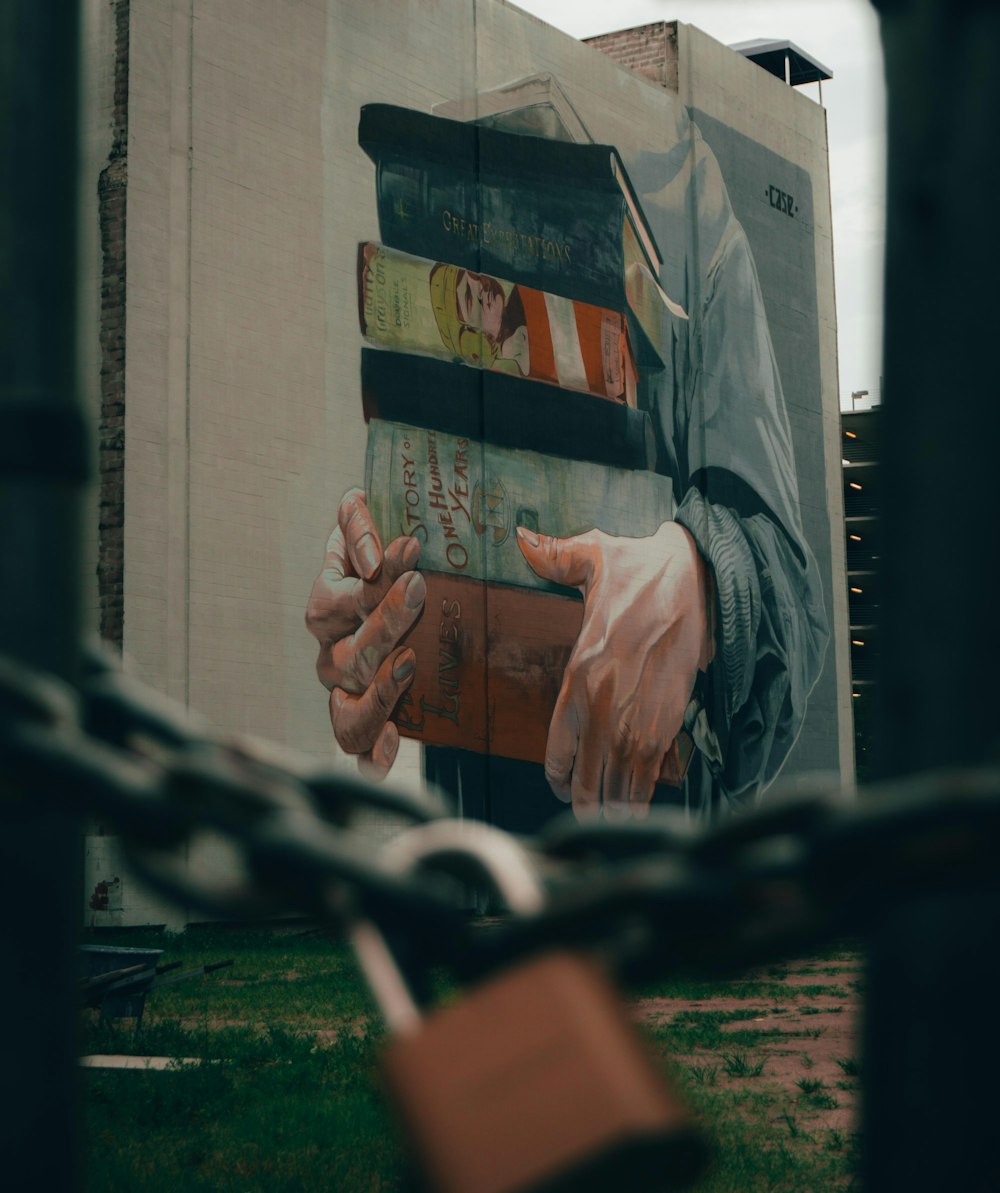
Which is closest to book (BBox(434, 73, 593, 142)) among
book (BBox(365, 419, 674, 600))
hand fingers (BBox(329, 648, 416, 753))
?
book (BBox(365, 419, 674, 600))

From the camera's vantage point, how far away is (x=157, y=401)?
2200 centimetres

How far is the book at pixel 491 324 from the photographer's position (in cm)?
2511

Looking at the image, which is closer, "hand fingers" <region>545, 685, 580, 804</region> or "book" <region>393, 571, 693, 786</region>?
"book" <region>393, 571, 693, 786</region>

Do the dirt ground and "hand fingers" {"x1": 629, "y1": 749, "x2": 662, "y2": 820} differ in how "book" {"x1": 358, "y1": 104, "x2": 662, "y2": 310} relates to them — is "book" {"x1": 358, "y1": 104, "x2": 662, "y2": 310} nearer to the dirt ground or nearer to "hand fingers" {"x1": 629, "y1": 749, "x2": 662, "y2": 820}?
"hand fingers" {"x1": 629, "y1": 749, "x2": 662, "y2": 820}

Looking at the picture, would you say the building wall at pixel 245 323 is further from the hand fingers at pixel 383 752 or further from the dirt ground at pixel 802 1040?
the dirt ground at pixel 802 1040

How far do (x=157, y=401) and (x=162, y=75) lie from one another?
4.63m

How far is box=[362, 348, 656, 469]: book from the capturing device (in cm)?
2498

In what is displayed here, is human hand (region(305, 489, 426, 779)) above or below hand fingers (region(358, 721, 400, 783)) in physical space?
above

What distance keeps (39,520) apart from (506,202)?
27.1m

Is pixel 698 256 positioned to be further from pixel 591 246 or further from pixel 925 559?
pixel 925 559

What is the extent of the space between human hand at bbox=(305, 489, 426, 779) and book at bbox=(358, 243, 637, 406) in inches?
119

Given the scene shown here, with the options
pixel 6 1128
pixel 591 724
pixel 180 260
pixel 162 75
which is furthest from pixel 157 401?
pixel 6 1128

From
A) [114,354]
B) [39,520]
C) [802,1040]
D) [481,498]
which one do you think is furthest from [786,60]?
[39,520]

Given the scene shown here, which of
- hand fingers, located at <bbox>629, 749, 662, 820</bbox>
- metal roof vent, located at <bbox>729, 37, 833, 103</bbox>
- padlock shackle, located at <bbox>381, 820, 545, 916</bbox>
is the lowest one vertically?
hand fingers, located at <bbox>629, 749, 662, 820</bbox>
